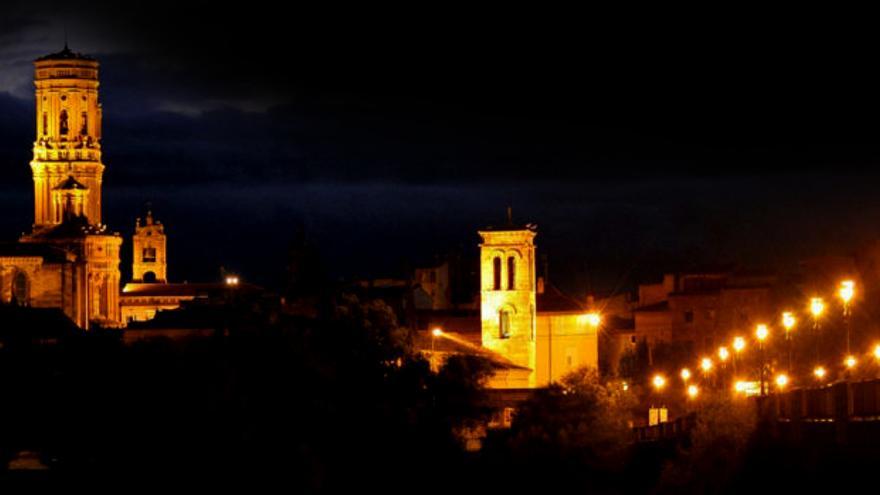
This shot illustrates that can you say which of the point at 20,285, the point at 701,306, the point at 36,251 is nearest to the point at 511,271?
the point at 701,306

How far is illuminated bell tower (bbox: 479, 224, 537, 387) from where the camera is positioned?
11062 cm

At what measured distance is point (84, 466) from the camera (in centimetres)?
5794

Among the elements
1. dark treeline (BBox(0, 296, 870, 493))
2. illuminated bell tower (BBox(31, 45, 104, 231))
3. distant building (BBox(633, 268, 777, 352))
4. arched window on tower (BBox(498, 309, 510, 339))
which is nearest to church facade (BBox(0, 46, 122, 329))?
illuminated bell tower (BBox(31, 45, 104, 231))

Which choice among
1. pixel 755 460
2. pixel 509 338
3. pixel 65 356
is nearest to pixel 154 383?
pixel 65 356

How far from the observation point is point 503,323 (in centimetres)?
11112

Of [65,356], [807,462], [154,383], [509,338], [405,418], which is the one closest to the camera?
[807,462]

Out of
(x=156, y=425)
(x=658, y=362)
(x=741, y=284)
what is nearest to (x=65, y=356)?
(x=156, y=425)

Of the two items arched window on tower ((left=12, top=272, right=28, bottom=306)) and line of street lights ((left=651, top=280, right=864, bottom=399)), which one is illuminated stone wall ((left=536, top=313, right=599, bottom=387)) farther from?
arched window on tower ((left=12, top=272, right=28, bottom=306))

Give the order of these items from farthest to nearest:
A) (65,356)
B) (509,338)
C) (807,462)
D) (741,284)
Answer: (741,284) < (509,338) < (65,356) < (807,462)

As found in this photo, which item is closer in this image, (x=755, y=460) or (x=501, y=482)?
(x=755, y=460)

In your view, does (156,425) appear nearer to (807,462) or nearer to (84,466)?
(84,466)

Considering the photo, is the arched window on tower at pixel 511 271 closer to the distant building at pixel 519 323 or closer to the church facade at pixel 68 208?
the distant building at pixel 519 323

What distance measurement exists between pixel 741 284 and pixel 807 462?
235ft

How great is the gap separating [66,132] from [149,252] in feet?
50.8
